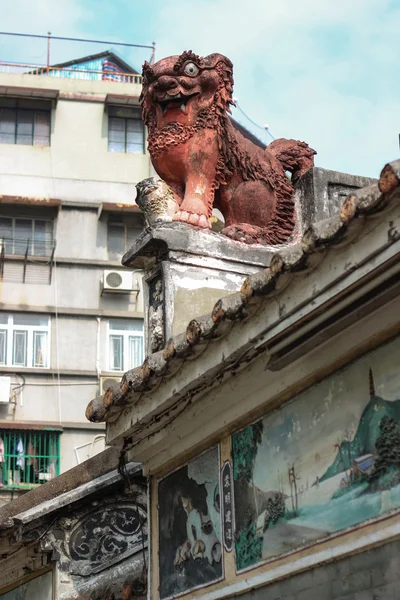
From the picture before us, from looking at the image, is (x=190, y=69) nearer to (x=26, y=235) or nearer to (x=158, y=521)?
(x=158, y=521)

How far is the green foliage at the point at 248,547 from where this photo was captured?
7.35 m

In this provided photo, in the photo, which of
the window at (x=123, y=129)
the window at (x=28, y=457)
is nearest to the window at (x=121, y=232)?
the window at (x=123, y=129)

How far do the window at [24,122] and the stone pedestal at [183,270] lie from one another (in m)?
22.9

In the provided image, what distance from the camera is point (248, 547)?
7.48 m

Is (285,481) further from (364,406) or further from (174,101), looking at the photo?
(174,101)

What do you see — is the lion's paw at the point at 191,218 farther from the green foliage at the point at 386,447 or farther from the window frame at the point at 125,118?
the window frame at the point at 125,118

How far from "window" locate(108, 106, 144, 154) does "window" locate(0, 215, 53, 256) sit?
327cm

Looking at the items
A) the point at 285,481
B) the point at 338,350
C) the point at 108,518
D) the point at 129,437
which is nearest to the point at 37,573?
the point at 108,518

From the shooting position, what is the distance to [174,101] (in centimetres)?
1012

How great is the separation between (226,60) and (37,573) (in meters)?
5.81

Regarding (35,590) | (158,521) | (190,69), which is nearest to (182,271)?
(190,69)

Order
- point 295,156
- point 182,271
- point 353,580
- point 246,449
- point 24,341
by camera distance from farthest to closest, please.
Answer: point 24,341 → point 295,156 → point 182,271 → point 246,449 → point 353,580

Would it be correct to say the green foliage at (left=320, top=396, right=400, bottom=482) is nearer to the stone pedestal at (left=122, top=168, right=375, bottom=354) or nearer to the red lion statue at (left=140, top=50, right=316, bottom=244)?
the stone pedestal at (left=122, top=168, right=375, bottom=354)

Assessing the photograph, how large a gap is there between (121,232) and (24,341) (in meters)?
4.12
